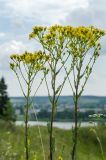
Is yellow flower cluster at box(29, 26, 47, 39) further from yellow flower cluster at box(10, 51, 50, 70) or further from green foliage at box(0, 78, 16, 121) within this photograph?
green foliage at box(0, 78, 16, 121)

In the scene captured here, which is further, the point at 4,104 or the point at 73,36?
the point at 4,104

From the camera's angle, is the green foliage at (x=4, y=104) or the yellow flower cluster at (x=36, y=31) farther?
the green foliage at (x=4, y=104)

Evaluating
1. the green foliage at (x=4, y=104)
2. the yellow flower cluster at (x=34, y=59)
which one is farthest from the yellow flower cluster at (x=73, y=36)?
the green foliage at (x=4, y=104)

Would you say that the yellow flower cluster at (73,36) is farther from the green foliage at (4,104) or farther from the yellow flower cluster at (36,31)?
the green foliage at (4,104)

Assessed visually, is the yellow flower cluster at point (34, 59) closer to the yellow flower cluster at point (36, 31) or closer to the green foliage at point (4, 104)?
the yellow flower cluster at point (36, 31)

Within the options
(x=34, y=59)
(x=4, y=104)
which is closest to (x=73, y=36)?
(x=34, y=59)

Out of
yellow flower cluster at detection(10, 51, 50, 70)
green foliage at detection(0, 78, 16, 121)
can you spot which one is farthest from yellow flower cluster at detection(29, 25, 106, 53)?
green foliage at detection(0, 78, 16, 121)

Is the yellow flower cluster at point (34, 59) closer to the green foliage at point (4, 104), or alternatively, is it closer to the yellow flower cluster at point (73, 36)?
the yellow flower cluster at point (73, 36)

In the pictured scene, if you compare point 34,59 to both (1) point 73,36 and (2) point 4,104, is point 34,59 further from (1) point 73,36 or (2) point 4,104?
(2) point 4,104

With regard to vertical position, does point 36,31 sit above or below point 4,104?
below

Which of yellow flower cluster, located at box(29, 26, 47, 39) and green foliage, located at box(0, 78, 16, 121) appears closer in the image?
yellow flower cluster, located at box(29, 26, 47, 39)

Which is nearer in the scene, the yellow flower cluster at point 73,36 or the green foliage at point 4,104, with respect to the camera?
the yellow flower cluster at point 73,36

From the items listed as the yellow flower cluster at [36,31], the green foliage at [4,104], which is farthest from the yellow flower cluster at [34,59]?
the green foliage at [4,104]

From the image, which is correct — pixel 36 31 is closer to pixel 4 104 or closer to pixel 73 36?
pixel 73 36
